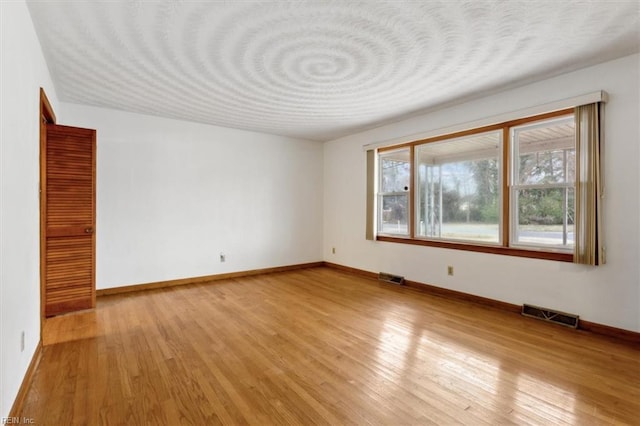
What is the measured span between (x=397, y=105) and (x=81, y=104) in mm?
4183

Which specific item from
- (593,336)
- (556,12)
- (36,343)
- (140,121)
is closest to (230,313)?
(36,343)

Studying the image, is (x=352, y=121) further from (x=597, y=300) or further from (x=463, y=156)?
(x=597, y=300)

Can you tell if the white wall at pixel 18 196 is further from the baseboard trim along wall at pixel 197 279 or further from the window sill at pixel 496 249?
the window sill at pixel 496 249

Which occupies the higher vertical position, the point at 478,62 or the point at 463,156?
the point at 478,62

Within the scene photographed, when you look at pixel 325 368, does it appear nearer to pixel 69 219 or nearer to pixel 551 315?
pixel 551 315

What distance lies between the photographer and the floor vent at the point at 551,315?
3113mm

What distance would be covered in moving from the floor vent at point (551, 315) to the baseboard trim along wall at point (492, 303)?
6 centimetres

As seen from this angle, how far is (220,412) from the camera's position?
1792 mm

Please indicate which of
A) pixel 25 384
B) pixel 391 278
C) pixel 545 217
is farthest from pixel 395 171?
pixel 25 384

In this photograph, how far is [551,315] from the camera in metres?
3.25

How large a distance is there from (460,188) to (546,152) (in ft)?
3.47

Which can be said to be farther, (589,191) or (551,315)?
(551,315)

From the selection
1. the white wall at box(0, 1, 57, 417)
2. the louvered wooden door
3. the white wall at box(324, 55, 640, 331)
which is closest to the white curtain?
the white wall at box(324, 55, 640, 331)

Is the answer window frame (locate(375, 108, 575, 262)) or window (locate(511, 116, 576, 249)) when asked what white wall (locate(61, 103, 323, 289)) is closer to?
window frame (locate(375, 108, 575, 262))
